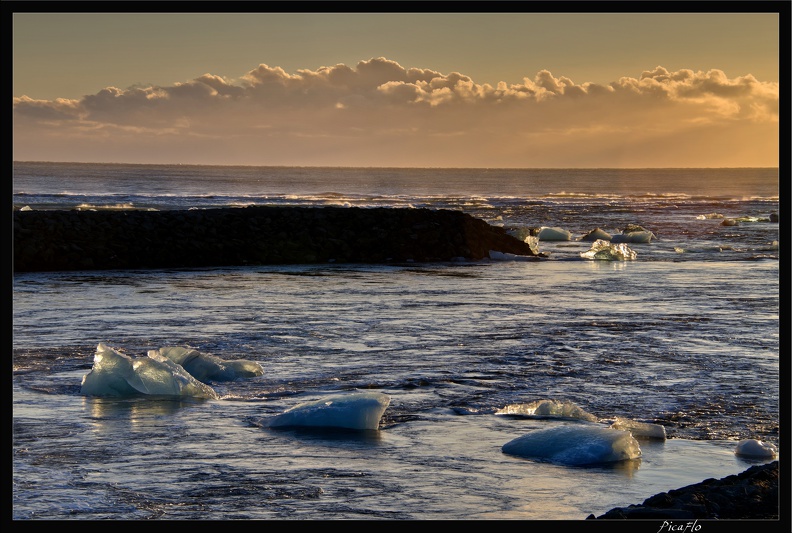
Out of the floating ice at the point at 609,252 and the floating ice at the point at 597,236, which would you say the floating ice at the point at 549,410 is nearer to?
the floating ice at the point at 609,252

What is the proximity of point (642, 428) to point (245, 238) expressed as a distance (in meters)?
18.8

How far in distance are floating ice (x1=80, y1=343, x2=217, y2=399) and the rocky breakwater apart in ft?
46.0

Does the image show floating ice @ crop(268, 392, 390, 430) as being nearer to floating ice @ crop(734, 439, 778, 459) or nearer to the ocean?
the ocean

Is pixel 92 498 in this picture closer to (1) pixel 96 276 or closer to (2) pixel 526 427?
(2) pixel 526 427

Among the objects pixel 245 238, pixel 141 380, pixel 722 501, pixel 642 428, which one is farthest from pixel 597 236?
pixel 722 501

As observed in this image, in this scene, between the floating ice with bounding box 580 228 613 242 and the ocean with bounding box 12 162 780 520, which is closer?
the ocean with bounding box 12 162 780 520

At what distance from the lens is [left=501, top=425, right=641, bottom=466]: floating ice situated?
6879mm

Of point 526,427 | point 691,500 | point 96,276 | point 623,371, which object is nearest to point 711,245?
point 96,276

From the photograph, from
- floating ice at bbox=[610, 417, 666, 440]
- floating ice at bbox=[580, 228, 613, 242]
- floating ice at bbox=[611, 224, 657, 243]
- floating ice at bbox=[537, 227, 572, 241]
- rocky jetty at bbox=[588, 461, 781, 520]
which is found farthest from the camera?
floating ice at bbox=[537, 227, 572, 241]

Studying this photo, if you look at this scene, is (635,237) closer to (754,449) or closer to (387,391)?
(387,391)

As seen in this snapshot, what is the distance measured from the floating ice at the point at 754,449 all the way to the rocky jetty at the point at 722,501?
43.9 inches

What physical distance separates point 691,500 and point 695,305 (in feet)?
39.0

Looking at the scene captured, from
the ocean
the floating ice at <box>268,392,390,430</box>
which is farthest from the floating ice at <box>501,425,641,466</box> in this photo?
the floating ice at <box>268,392,390,430</box>

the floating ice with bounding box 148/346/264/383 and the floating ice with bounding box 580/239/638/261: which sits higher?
the floating ice with bounding box 580/239/638/261
